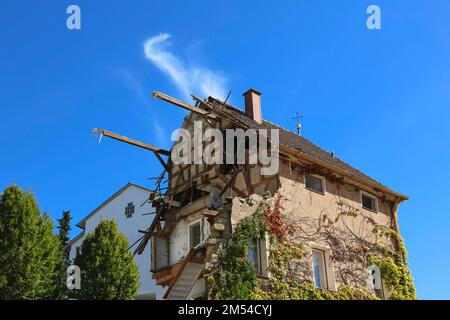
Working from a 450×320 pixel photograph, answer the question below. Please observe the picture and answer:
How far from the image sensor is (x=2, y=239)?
964 inches

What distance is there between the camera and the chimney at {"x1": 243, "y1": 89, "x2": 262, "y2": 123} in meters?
26.1

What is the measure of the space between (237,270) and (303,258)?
11.1ft

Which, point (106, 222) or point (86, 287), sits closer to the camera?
point (86, 287)

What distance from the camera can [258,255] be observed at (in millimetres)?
20484

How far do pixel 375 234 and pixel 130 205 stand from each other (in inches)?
733

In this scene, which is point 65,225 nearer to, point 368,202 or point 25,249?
point 25,249

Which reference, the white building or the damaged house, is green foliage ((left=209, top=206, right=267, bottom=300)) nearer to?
the damaged house

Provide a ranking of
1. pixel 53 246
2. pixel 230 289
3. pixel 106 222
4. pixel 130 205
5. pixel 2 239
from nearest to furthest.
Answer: pixel 230 289, pixel 2 239, pixel 53 246, pixel 106 222, pixel 130 205

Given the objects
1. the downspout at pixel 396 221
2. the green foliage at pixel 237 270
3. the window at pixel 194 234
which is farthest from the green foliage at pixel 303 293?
the window at pixel 194 234

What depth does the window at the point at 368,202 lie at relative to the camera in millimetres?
25750

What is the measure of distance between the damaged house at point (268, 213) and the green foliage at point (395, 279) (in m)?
0.08
